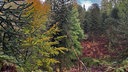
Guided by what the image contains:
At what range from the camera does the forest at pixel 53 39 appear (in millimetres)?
7652

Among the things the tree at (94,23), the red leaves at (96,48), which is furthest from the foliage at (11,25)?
the tree at (94,23)

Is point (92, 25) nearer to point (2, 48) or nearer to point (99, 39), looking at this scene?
point (99, 39)

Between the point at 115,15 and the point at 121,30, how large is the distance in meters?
25.0

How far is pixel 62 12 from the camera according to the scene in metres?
23.8

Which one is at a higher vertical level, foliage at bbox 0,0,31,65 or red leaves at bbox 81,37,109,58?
foliage at bbox 0,0,31,65

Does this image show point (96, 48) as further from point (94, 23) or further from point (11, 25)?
point (11, 25)

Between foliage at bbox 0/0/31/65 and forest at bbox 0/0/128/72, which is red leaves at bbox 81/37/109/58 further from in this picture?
foliage at bbox 0/0/31/65

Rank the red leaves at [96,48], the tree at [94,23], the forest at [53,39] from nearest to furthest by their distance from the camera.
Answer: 1. the forest at [53,39]
2. the red leaves at [96,48]
3. the tree at [94,23]

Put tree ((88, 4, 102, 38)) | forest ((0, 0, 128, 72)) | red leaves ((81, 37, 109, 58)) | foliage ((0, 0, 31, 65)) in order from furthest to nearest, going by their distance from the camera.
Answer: tree ((88, 4, 102, 38))
red leaves ((81, 37, 109, 58))
forest ((0, 0, 128, 72))
foliage ((0, 0, 31, 65))

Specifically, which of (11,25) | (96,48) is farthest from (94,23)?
(11,25)

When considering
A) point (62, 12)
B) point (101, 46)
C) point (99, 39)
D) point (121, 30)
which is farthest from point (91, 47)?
point (62, 12)

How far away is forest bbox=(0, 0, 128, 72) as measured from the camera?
765 centimetres

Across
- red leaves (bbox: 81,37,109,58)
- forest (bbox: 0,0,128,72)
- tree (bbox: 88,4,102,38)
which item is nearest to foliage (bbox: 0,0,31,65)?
forest (bbox: 0,0,128,72)

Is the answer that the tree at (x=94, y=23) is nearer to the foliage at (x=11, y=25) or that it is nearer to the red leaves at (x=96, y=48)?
the red leaves at (x=96, y=48)
